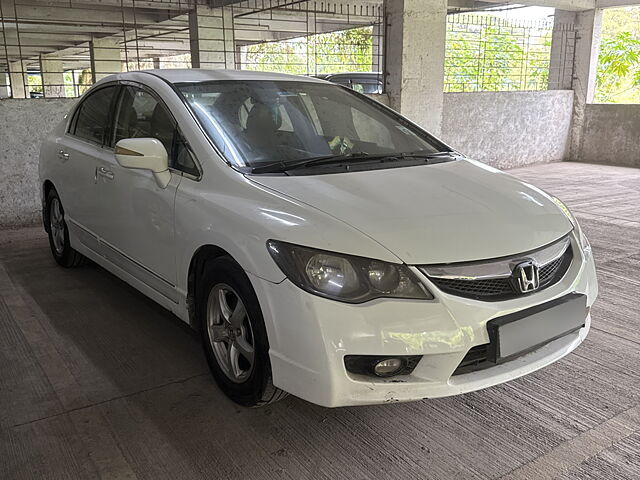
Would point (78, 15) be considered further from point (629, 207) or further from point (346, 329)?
point (346, 329)

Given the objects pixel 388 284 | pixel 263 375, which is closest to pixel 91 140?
pixel 263 375

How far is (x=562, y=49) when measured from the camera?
11.8m

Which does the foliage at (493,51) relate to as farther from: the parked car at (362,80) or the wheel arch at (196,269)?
the wheel arch at (196,269)

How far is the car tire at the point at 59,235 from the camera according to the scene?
4492 millimetres

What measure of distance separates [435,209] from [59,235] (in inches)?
130

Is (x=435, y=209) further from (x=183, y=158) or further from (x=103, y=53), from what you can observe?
(x=103, y=53)

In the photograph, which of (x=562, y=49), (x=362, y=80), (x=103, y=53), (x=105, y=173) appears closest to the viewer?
(x=105, y=173)

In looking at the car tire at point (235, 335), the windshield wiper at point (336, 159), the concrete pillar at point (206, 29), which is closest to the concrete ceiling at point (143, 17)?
the concrete pillar at point (206, 29)

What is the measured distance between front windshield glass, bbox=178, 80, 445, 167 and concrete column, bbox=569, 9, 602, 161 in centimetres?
932

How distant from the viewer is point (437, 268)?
214 cm

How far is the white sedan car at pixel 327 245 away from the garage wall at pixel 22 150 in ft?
9.87

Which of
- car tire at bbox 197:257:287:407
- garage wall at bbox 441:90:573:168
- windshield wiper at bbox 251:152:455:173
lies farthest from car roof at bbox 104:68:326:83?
garage wall at bbox 441:90:573:168

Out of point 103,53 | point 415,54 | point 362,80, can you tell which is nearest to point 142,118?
point 415,54

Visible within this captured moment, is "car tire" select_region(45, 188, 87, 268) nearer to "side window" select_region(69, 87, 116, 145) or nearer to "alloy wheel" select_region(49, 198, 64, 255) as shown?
"alloy wheel" select_region(49, 198, 64, 255)
